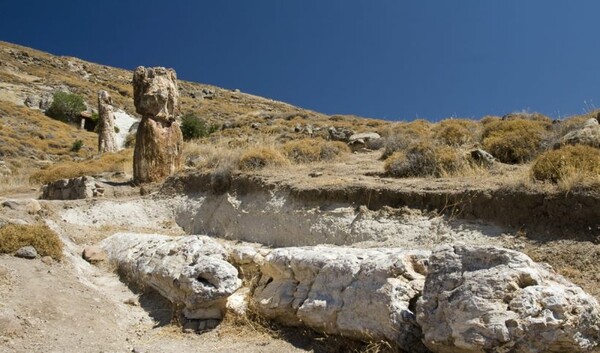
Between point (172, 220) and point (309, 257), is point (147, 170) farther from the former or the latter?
point (309, 257)

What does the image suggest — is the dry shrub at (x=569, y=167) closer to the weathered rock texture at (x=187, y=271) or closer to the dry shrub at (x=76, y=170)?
the weathered rock texture at (x=187, y=271)

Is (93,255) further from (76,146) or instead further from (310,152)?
(76,146)

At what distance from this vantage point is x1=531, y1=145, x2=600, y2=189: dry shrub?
770 centimetres

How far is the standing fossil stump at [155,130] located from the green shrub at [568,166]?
33.4ft

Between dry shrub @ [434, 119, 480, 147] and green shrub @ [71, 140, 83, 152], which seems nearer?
dry shrub @ [434, 119, 480, 147]

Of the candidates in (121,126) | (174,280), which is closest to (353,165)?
(174,280)

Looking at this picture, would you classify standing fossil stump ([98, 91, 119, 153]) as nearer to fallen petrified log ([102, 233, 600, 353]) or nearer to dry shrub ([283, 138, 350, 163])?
dry shrub ([283, 138, 350, 163])

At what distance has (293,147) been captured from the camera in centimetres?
1592

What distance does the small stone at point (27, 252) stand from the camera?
782 centimetres

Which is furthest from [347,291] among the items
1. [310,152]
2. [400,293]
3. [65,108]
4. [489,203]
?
[65,108]

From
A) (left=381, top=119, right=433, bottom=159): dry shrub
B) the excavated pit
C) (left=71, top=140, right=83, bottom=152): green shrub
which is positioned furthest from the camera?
(left=71, top=140, right=83, bottom=152): green shrub

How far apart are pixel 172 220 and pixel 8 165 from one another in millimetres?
20824

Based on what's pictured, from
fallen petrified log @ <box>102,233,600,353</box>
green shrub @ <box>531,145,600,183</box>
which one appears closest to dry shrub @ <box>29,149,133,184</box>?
fallen petrified log @ <box>102,233,600,353</box>

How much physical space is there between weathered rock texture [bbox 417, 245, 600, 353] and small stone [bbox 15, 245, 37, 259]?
6163mm
